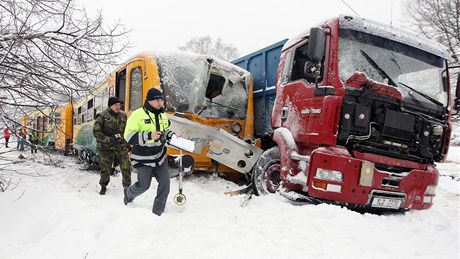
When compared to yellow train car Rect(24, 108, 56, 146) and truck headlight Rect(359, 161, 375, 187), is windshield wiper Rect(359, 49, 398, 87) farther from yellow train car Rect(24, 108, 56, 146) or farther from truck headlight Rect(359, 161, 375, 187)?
yellow train car Rect(24, 108, 56, 146)

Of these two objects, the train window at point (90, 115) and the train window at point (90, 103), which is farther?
the train window at point (90, 115)

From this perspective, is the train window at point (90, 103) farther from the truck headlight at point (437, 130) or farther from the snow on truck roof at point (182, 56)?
the truck headlight at point (437, 130)

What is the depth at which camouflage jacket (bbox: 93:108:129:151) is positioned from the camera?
594cm

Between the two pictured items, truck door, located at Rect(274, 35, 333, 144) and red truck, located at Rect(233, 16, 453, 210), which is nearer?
red truck, located at Rect(233, 16, 453, 210)

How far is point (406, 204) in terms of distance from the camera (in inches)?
182

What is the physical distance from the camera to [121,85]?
7.75 m

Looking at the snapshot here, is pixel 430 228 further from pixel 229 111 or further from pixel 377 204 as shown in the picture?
pixel 229 111

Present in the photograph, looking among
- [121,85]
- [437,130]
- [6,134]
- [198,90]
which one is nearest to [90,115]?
[121,85]

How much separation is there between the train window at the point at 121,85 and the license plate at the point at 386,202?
17.6 ft

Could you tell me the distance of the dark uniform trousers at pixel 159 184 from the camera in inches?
173

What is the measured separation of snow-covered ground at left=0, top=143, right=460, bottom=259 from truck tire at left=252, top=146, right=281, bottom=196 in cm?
44

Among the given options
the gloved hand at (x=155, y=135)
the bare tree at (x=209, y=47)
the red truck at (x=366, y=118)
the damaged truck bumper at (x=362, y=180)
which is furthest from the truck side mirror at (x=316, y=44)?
the bare tree at (x=209, y=47)

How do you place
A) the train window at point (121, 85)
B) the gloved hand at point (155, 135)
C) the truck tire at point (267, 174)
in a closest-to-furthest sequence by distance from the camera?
the gloved hand at point (155, 135), the truck tire at point (267, 174), the train window at point (121, 85)

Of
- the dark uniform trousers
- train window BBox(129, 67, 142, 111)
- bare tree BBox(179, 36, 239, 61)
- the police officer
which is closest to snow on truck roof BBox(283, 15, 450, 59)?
the police officer
